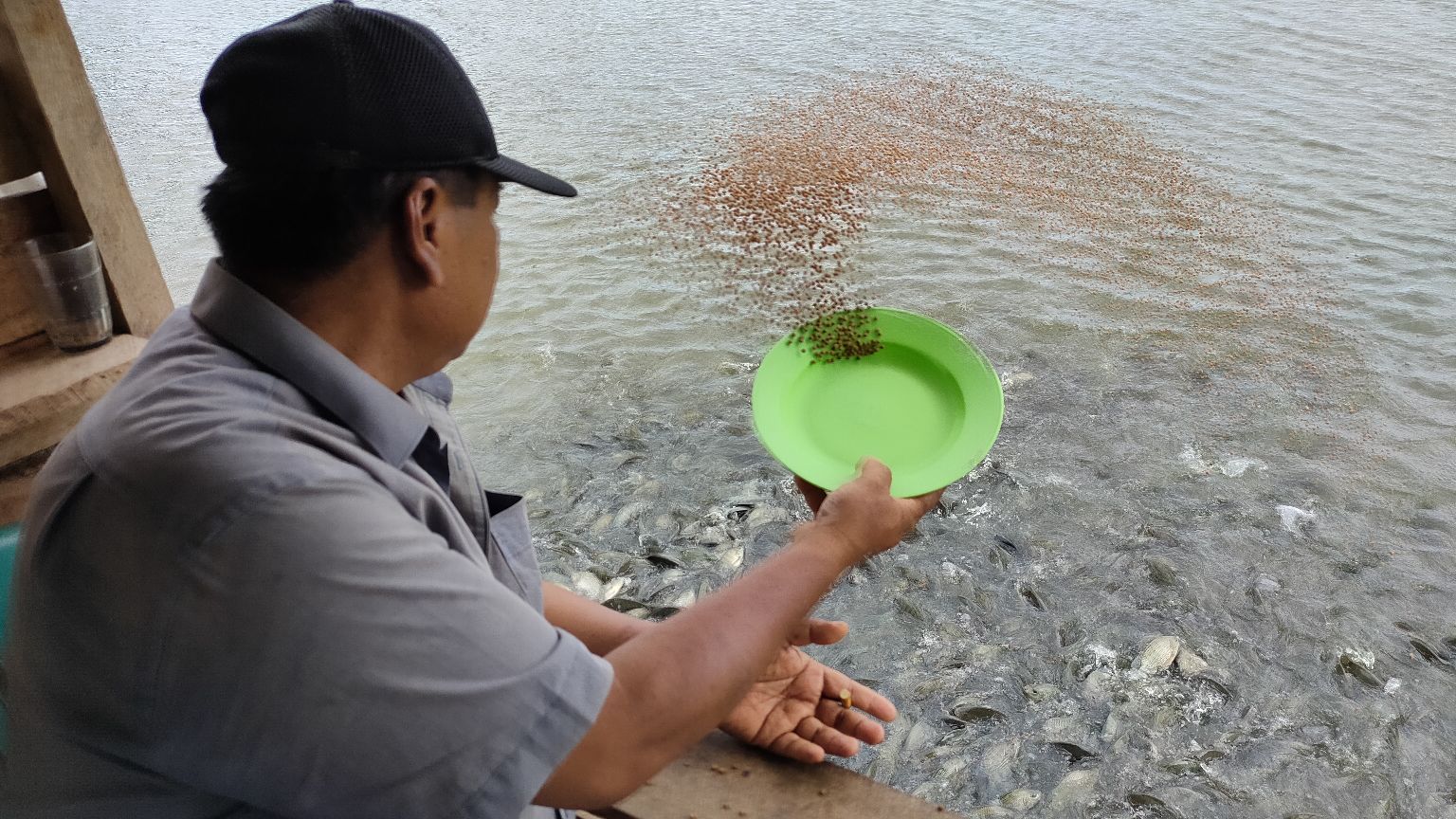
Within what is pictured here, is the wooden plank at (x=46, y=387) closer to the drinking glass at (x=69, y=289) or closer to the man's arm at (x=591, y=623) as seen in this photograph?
the drinking glass at (x=69, y=289)

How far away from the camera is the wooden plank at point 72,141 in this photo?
6.47 feet

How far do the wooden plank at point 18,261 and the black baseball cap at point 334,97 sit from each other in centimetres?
151

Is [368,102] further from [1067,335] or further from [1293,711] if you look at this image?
[1067,335]

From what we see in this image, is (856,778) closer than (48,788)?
No

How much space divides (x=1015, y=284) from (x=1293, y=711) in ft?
8.42

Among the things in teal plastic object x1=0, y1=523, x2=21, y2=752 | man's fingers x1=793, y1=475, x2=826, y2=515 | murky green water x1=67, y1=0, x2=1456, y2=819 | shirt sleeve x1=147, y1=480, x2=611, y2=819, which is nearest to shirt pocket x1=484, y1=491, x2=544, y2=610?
shirt sleeve x1=147, y1=480, x2=611, y2=819

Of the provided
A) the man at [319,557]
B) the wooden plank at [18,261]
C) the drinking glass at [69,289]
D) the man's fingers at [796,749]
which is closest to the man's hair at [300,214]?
the man at [319,557]

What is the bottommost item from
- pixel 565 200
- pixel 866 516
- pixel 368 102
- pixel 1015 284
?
pixel 1015 284

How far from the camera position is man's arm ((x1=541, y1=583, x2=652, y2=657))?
1.50 meters

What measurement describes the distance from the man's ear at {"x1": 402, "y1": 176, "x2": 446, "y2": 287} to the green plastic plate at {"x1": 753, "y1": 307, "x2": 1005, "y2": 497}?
2.20 feet

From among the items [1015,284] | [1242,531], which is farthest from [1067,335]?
[1242,531]

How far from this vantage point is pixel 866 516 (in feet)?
4.45

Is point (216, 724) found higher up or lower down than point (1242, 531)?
higher up

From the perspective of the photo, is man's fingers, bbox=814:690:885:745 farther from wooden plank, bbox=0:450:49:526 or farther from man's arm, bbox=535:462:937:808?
wooden plank, bbox=0:450:49:526
